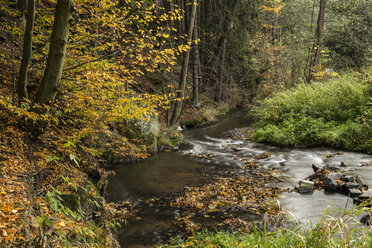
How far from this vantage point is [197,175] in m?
8.22

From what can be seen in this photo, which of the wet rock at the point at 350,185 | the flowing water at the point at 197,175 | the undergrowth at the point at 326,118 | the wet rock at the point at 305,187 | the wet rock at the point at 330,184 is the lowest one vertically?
the flowing water at the point at 197,175

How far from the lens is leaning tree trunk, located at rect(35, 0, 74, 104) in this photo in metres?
4.38

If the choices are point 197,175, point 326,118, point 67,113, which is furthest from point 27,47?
point 326,118

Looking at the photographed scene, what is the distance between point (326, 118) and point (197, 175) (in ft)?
24.6

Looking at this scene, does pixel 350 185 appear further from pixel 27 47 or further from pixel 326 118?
pixel 27 47

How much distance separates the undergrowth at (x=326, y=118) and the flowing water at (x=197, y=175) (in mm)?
638

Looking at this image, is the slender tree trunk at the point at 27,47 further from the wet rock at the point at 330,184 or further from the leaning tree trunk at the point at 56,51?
the wet rock at the point at 330,184

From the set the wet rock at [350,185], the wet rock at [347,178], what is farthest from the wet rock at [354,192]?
the wet rock at [347,178]

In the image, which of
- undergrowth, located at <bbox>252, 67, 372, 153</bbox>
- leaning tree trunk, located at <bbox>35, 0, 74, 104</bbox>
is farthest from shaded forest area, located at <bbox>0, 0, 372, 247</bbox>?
undergrowth, located at <bbox>252, 67, 372, 153</bbox>

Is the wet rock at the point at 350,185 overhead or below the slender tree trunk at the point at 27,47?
below

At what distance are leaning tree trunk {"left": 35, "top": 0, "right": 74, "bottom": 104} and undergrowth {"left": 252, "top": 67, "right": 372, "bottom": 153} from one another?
31.5 feet

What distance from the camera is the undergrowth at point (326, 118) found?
959cm

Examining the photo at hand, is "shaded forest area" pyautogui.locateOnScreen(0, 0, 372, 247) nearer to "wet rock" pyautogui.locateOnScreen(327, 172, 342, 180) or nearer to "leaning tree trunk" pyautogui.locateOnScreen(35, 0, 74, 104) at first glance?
"leaning tree trunk" pyautogui.locateOnScreen(35, 0, 74, 104)

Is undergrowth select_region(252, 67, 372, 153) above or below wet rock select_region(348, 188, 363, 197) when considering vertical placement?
above
